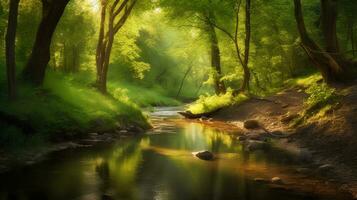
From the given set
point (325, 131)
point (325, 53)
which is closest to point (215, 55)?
point (325, 53)

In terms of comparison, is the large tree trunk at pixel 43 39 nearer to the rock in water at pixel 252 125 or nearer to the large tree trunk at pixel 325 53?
the rock in water at pixel 252 125

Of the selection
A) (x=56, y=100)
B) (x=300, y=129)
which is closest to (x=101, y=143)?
(x=56, y=100)

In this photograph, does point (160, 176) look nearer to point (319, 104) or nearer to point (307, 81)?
point (319, 104)

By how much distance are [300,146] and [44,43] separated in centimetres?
1384

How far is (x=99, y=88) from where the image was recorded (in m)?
30.5

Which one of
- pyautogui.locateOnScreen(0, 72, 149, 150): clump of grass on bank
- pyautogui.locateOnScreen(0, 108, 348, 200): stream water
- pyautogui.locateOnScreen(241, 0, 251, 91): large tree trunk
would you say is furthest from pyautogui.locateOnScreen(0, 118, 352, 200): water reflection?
pyautogui.locateOnScreen(241, 0, 251, 91): large tree trunk

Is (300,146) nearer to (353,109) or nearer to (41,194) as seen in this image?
(353,109)

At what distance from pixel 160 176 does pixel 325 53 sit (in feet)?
50.5

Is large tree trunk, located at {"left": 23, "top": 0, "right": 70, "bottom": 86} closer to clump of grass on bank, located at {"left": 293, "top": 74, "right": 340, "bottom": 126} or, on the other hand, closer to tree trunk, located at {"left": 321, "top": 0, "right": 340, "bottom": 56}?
clump of grass on bank, located at {"left": 293, "top": 74, "right": 340, "bottom": 126}

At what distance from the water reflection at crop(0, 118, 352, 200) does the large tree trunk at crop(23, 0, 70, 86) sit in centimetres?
551

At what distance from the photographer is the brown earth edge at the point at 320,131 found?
14.9 metres

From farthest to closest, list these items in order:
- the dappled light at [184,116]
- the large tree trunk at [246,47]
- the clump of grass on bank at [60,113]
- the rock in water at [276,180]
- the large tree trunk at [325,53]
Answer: the large tree trunk at [246,47]
the large tree trunk at [325,53]
the clump of grass on bank at [60,113]
the rock in water at [276,180]
the dappled light at [184,116]

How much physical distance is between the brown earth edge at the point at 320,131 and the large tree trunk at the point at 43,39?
12035 mm

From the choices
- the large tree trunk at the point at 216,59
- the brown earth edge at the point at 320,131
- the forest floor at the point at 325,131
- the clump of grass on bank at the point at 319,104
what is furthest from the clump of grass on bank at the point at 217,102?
the clump of grass on bank at the point at 319,104
